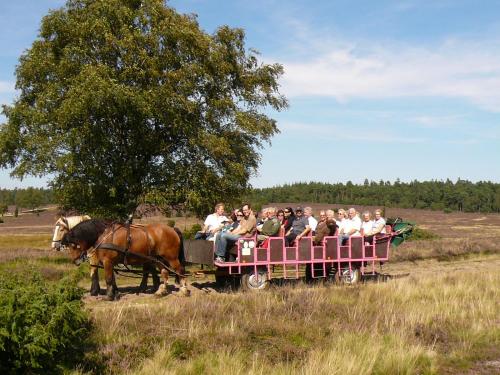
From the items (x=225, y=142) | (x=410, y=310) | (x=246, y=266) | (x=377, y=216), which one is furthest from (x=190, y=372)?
(x=225, y=142)

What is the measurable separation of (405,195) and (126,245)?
5270 inches

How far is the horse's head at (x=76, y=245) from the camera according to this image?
11633 millimetres

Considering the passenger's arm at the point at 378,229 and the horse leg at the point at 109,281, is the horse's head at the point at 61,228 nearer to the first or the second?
the horse leg at the point at 109,281

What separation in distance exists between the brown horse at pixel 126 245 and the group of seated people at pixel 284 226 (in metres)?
1.06

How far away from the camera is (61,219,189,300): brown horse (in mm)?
11492

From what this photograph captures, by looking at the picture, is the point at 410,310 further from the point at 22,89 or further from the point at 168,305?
the point at 22,89

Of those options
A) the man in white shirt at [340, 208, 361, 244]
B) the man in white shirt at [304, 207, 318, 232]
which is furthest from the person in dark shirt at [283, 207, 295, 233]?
the man in white shirt at [340, 208, 361, 244]

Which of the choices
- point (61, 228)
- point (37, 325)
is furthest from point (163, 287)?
point (37, 325)

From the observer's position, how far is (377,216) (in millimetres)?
14336

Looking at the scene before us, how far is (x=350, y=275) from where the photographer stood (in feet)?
44.5

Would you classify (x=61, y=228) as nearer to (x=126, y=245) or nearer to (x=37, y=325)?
(x=126, y=245)

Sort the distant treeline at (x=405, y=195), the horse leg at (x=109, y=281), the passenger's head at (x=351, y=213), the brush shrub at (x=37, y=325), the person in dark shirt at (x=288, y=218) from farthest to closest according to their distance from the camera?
the distant treeline at (x=405, y=195), the passenger's head at (x=351, y=213), the person in dark shirt at (x=288, y=218), the horse leg at (x=109, y=281), the brush shrub at (x=37, y=325)

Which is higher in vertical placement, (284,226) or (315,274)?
(284,226)

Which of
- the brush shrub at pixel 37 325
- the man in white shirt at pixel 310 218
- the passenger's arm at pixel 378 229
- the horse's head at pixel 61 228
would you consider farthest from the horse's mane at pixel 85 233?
the passenger's arm at pixel 378 229
